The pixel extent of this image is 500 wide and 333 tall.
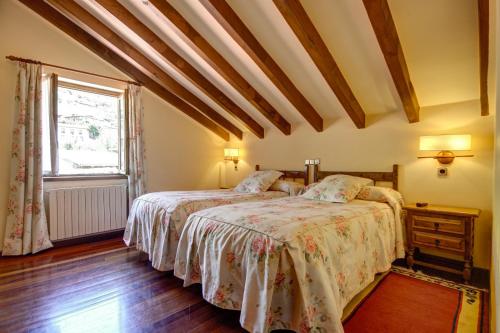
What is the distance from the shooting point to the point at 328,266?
65.0 inches

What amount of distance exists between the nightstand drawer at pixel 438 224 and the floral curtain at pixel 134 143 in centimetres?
362

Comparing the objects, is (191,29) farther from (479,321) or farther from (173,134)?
(479,321)

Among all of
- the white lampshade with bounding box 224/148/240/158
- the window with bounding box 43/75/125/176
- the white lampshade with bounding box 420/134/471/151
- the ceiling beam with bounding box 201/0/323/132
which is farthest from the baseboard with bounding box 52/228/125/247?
the white lampshade with bounding box 420/134/471/151

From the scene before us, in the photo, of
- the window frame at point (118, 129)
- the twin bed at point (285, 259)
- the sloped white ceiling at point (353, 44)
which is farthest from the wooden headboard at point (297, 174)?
the window frame at point (118, 129)

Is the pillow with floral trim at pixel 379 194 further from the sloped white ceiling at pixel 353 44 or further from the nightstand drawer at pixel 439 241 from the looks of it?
the sloped white ceiling at pixel 353 44

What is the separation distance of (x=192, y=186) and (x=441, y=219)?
372 centimetres

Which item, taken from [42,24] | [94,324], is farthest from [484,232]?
[42,24]

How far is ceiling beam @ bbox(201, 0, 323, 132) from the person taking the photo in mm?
2275

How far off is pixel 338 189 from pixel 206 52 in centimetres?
210

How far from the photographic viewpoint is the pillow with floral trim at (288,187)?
145 inches

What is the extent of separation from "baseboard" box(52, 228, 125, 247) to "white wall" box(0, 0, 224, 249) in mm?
591

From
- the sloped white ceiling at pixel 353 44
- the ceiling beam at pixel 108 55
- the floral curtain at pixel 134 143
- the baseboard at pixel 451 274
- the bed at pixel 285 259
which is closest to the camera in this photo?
the bed at pixel 285 259

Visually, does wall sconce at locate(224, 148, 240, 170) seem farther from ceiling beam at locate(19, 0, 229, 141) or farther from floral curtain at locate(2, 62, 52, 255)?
floral curtain at locate(2, 62, 52, 255)

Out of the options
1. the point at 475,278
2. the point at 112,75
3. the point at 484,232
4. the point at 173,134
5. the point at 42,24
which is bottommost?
the point at 475,278
